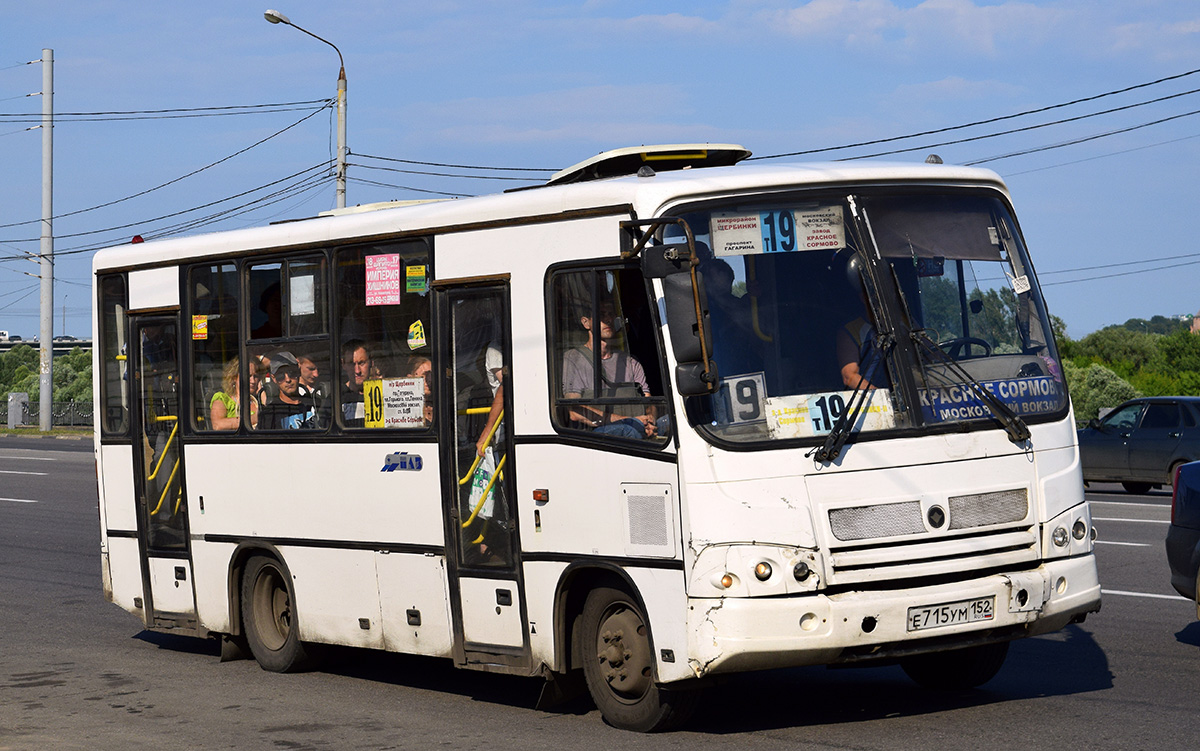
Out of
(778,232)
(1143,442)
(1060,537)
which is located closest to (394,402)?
(778,232)

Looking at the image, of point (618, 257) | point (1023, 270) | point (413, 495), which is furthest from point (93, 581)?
point (1023, 270)

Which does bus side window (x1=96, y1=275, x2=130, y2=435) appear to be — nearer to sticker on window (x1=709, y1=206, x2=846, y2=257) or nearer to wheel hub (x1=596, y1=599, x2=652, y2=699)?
wheel hub (x1=596, y1=599, x2=652, y2=699)

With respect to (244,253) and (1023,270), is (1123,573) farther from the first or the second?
(244,253)

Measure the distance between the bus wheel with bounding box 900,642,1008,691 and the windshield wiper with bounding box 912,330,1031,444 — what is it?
1480mm

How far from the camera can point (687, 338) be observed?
7301 mm

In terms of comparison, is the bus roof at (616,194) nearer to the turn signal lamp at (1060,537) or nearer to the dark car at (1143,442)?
the turn signal lamp at (1060,537)

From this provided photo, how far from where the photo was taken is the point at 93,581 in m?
16.0

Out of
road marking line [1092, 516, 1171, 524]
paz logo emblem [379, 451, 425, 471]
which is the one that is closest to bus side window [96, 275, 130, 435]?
paz logo emblem [379, 451, 425, 471]

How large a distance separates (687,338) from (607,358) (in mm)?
814

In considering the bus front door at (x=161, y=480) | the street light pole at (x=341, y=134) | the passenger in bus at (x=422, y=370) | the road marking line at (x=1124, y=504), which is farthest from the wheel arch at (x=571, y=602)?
the street light pole at (x=341, y=134)

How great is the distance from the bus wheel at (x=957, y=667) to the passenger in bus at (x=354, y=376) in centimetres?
374

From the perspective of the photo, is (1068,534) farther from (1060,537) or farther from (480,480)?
(480,480)

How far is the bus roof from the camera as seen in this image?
25.6ft

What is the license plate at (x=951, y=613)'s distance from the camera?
24.2ft
